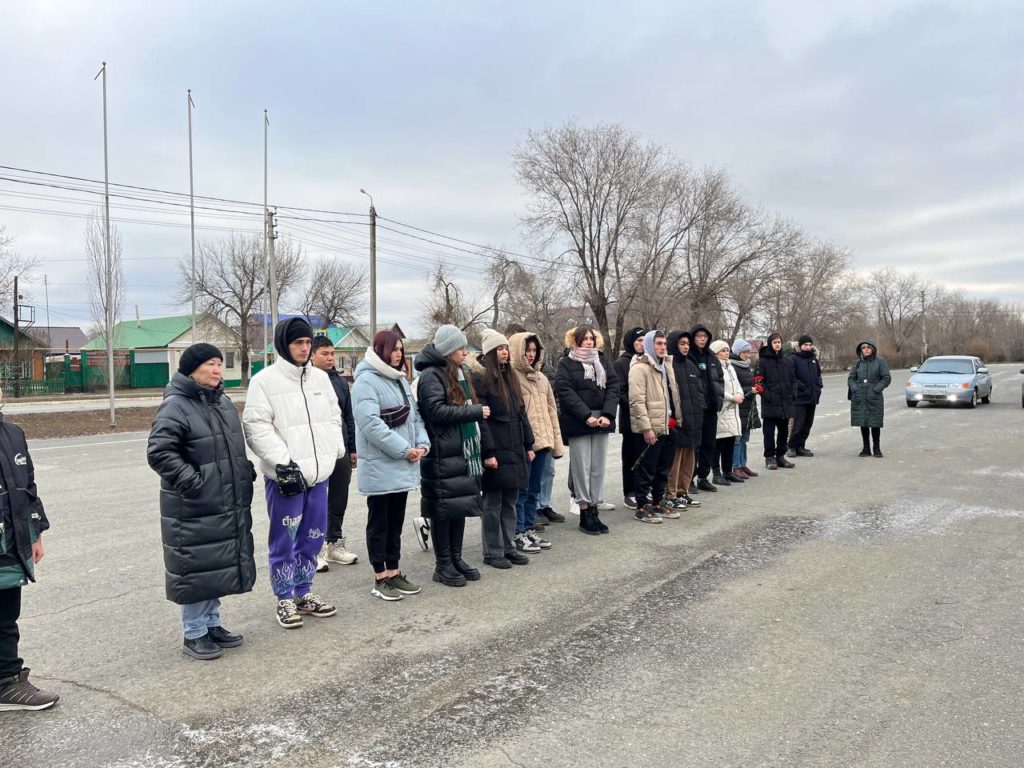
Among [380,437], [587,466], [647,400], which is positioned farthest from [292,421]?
[647,400]

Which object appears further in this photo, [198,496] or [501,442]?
[501,442]

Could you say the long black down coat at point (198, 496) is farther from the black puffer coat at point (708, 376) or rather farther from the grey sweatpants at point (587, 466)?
the black puffer coat at point (708, 376)

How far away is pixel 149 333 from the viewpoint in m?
64.4

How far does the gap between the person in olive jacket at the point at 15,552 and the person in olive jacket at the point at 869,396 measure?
11160 millimetres

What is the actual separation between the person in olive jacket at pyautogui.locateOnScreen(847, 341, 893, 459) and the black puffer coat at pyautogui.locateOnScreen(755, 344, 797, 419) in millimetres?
1437

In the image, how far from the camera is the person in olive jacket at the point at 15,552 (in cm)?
347

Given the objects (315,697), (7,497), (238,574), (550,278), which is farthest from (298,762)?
(550,278)

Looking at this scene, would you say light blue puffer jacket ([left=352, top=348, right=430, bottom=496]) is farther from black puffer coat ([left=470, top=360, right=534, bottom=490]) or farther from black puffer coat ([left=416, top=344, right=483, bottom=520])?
black puffer coat ([left=470, top=360, right=534, bottom=490])

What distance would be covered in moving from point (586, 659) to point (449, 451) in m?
1.88

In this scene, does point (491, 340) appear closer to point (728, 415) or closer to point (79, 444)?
point (728, 415)

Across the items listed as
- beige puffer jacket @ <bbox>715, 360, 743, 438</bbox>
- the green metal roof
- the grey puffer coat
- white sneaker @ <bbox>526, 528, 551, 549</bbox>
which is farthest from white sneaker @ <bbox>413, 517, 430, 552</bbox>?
the green metal roof

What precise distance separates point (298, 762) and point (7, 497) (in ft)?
6.34

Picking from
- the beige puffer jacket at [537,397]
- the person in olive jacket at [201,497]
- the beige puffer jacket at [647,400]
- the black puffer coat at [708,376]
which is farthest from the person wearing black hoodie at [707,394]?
the person in olive jacket at [201,497]

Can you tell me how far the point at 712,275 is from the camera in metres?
45.4
